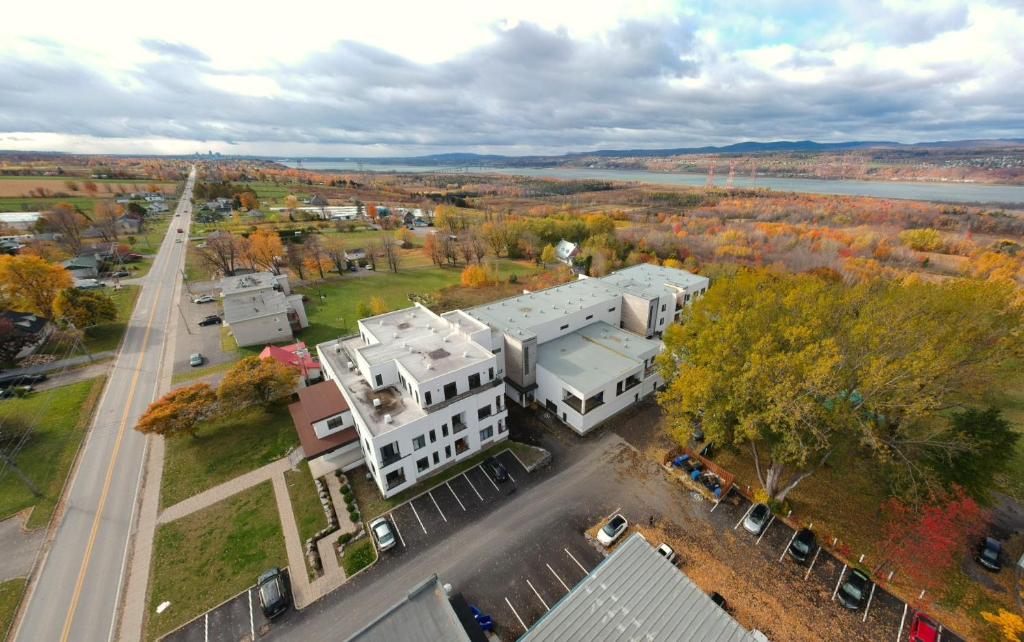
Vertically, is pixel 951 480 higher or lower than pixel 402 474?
higher

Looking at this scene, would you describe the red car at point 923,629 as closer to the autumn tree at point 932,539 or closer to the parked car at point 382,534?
the autumn tree at point 932,539

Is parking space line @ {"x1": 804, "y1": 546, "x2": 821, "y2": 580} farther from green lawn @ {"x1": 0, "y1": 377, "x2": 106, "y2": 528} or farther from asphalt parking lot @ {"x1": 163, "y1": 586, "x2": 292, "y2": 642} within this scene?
green lawn @ {"x1": 0, "y1": 377, "x2": 106, "y2": 528}

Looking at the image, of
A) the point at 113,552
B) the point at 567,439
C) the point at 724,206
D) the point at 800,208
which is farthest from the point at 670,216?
the point at 113,552

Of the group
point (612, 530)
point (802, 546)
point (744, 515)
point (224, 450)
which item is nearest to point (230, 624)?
point (224, 450)

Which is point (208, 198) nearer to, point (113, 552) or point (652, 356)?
point (113, 552)

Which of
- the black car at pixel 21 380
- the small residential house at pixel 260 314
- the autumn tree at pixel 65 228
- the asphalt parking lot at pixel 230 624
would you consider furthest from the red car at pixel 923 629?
the autumn tree at pixel 65 228
